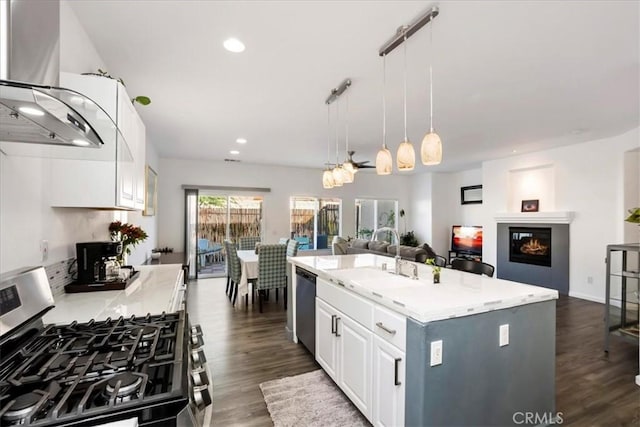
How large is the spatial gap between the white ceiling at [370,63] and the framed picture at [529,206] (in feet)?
5.72

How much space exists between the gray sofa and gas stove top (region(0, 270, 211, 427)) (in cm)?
392

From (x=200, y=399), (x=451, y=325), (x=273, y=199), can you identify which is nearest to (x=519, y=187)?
(x=273, y=199)

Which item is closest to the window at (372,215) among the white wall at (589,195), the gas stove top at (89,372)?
the white wall at (589,195)

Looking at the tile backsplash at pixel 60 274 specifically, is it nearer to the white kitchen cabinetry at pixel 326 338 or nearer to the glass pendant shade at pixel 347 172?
the white kitchen cabinetry at pixel 326 338

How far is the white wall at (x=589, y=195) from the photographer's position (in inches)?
187

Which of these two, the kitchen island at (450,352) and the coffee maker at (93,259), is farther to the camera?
the coffee maker at (93,259)

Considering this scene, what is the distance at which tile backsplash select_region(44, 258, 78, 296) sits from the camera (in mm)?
1769

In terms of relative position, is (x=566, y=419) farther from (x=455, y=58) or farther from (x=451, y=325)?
(x=455, y=58)

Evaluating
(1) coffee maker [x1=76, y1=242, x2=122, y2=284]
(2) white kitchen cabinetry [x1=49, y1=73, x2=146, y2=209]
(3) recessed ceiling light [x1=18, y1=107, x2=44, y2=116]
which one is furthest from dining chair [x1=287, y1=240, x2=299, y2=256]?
(3) recessed ceiling light [x1=18, y1=107, x2=44, y2=116]

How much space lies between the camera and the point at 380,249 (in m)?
5.64

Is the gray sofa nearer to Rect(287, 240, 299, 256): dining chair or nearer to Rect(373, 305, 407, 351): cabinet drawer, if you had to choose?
Rect(287, 240, 299, 256): dining chair

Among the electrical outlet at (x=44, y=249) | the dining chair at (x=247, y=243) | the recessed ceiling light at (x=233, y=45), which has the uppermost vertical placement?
the recessed ceiling light at (x=233, y=45)

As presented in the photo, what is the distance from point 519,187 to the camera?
6.38 m

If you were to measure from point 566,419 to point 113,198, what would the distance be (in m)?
3.36
